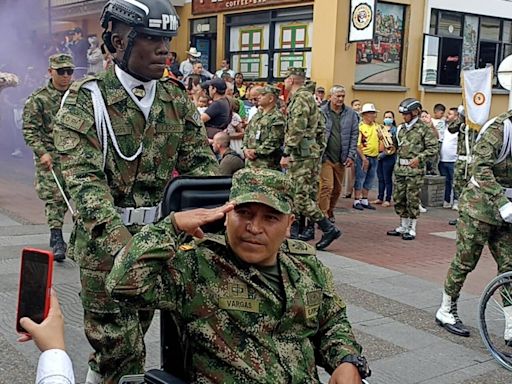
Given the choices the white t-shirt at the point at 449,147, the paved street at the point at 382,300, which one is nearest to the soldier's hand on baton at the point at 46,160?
the paved street at the point at 382,300

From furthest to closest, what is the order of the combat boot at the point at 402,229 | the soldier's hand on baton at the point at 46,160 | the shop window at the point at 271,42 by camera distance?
1. the shop window at the point at 271,42
2. the combat boot at the point at 402,229
3. the soldier's hand on baton at the point at 46,160

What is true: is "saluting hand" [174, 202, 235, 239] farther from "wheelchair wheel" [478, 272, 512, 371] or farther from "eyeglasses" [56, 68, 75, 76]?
"eyeglasses" [56, 68, 75, 76]

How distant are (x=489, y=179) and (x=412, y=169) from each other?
4378mm

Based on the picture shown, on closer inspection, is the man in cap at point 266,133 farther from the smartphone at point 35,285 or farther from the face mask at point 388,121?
the smartphone at point 35,285

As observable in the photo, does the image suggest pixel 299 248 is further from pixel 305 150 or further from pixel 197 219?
pixel 305 150

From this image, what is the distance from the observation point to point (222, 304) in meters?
2.40

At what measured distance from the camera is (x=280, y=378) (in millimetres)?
2385

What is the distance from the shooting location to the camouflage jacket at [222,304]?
7.61 ft

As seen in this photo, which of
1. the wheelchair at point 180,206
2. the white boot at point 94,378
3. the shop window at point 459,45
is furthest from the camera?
the shop window at point 459,45

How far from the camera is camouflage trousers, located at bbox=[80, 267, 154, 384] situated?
3.03 metres

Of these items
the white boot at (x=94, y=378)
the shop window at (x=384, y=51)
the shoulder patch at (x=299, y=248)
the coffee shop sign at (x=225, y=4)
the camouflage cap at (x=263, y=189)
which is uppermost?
the coffee shop sign at (x=225, y=4)

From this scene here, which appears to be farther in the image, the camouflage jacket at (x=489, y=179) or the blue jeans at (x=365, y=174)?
the blue jeans at (x=365, y=174)

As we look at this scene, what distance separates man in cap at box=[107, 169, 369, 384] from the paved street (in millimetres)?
2036

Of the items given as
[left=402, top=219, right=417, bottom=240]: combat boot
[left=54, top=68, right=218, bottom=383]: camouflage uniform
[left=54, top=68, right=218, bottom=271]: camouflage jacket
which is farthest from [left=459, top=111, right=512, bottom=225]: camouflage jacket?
[left=402, top=219, right=417, bottom=240]: combat boot
